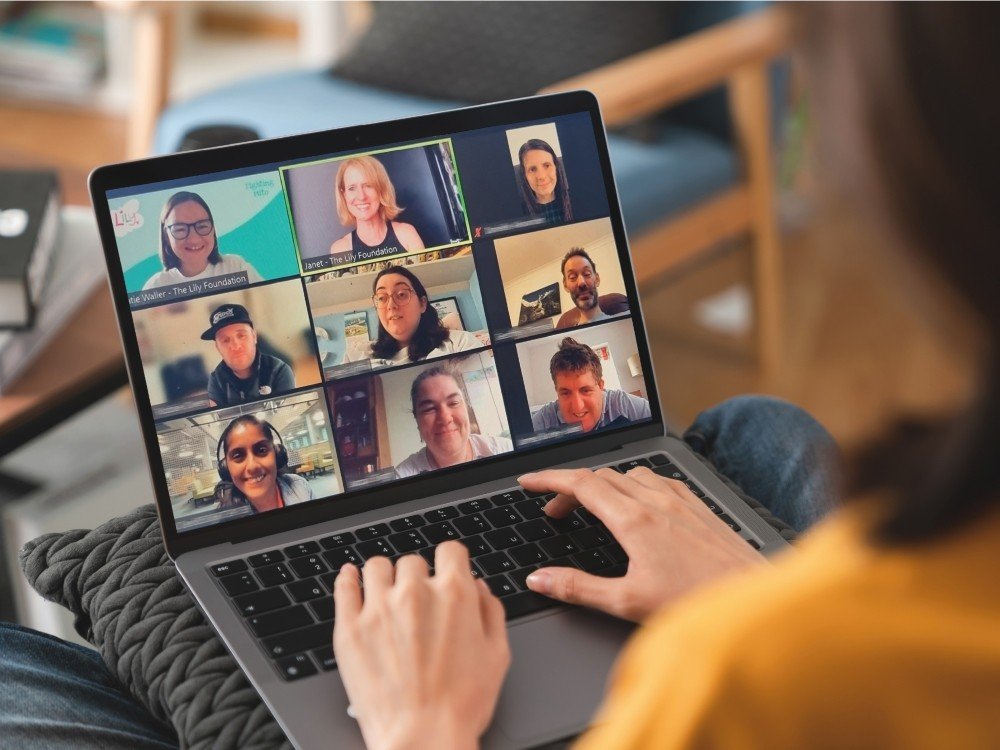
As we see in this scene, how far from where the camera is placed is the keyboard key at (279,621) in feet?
2.26

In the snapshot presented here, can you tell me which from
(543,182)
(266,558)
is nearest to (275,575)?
(266,558)

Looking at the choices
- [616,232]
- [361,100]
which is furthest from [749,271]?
[616,232]

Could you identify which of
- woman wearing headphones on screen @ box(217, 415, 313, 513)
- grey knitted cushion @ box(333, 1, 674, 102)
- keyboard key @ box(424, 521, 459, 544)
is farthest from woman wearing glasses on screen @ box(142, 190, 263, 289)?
grey knitted cushion @ box(333, 1, 674, 102)

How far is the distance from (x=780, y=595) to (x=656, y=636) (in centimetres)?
5

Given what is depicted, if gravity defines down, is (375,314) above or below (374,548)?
above

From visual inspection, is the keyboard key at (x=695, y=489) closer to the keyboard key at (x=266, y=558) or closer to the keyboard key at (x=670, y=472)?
the keyboard key at (x=670, y=472)

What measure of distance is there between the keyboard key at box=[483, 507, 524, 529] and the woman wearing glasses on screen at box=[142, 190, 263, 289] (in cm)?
23

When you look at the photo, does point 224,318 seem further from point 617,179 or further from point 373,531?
point 617,179

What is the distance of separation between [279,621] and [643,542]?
23 cm

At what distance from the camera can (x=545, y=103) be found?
848 mm

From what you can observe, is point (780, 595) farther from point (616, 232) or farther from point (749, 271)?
point (749, 271)

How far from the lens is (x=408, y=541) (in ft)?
2.49

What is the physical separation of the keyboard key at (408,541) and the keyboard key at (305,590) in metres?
0.06

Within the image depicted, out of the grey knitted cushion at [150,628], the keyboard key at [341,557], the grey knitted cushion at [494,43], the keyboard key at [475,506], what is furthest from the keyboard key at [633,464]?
the grey knitted cushion at [494,43]
